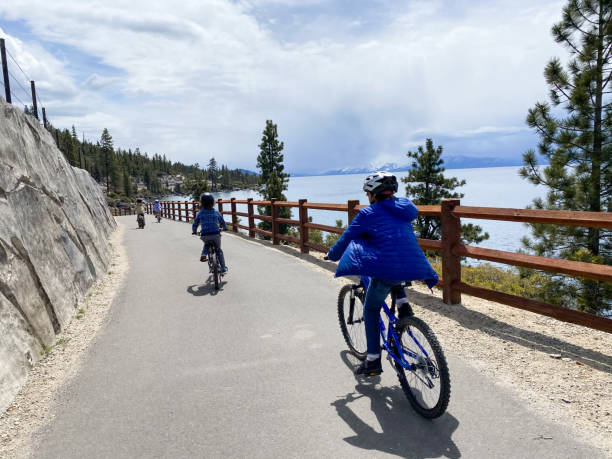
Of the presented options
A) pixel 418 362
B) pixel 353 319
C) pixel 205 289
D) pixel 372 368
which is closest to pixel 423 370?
pixel 418 362

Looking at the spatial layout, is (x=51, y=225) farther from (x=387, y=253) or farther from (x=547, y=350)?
→ (x=547, y=350)

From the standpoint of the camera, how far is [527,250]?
49.0 ft

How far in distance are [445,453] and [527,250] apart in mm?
14185

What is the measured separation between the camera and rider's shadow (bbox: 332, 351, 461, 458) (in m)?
2.87

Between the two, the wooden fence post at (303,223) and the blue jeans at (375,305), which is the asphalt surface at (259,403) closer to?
the blue jeans at (375,305)

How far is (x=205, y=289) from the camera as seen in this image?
7816 millimetres

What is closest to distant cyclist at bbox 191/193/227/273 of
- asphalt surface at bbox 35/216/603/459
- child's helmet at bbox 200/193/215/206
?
child's helmet at bbox 200/193/215/206

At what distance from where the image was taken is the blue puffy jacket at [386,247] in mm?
3363

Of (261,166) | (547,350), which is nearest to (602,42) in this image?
(547,350)

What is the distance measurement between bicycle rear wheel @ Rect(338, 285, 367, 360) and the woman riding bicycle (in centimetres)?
71

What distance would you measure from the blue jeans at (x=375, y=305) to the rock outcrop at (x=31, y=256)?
3.49m

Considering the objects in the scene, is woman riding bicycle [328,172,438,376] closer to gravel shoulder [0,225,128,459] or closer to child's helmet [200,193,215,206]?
gravel shoulder [0,225,128,459]

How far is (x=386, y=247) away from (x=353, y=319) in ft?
4.61

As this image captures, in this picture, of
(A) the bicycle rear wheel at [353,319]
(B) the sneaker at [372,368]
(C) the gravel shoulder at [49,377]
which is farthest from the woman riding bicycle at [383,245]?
(C) the gravel shoulder at [49,377]
